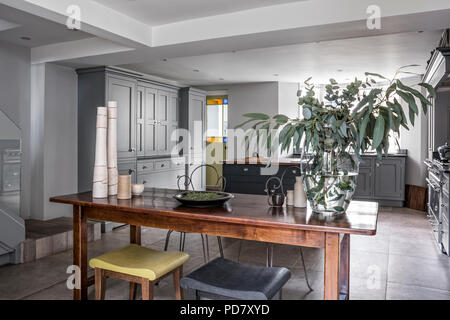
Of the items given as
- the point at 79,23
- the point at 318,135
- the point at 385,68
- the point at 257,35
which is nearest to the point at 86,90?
the point at 79,23

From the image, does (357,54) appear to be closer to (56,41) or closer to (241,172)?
(241,172)

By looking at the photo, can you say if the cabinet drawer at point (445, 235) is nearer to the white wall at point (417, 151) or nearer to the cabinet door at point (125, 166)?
the white wall at point (417, 151)

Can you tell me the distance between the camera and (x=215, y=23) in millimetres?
3562

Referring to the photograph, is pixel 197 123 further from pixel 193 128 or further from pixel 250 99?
pixel 250 99

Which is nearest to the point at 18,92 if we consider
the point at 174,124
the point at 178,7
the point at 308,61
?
the point at 178,7

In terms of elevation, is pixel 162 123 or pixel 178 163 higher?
pixel 162 123

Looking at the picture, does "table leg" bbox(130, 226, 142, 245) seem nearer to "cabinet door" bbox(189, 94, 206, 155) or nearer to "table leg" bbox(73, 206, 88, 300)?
"table leg" bbox(73, 206, 88, 300)

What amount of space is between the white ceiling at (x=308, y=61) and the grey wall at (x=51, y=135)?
1518mm

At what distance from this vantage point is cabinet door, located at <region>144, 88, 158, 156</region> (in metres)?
5.85

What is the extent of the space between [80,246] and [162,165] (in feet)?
12.3

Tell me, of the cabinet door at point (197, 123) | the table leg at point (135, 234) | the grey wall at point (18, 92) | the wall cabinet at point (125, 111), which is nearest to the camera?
the table leg at point (135, 234)

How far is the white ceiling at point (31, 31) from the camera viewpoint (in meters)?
3.52

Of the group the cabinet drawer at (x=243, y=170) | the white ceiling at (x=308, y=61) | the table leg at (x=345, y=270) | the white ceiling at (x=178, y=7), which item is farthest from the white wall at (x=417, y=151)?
the table leg at (x=345, y=270)

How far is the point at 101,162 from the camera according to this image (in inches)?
99.0
